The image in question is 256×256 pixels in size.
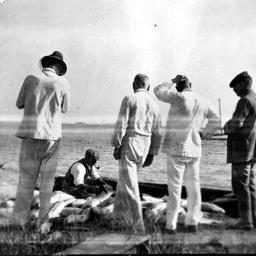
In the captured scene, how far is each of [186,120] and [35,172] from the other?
4.97 feet

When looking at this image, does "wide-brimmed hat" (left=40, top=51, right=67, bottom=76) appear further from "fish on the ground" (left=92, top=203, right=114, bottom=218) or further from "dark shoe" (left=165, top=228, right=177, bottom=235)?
"dark shoe" (left=165, top=228, right=177, bottom=235)

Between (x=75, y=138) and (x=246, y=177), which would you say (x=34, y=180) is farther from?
(x=246, y=177)

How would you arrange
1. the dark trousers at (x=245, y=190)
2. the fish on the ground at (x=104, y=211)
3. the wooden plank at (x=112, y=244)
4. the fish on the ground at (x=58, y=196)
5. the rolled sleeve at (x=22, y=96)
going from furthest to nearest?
the fish on the ground at (x=58, y=196) < the rolled sleeve at (x=22, y=96) < the fish on the ground at (x=104, y=211) < the dark trousers at (x=245, y=190) < the wooden plank at (x=112, y=244)

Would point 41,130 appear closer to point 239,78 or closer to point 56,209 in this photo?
point 56,209

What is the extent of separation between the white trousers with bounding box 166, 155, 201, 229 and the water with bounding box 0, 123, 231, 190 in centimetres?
8

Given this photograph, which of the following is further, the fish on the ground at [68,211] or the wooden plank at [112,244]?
the fish on the ground at [68,211]

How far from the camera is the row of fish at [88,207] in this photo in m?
4.98

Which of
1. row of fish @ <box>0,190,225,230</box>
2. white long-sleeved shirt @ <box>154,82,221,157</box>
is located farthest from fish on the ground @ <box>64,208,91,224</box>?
white long-sleeved shirt @ <box>154,82,221,157</box>

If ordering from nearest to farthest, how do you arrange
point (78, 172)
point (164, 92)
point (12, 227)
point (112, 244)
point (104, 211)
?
point (112, 244) → point (164, 92) → point (104, 211) → point (12, 227) → point (78, 172)

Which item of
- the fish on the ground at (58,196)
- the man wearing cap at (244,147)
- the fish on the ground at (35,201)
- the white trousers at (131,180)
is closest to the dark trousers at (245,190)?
the man wearing cap at (244,147)

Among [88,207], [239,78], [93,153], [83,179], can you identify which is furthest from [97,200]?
[239,78]

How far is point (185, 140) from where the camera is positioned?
4.93 m

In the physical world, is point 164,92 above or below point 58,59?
below

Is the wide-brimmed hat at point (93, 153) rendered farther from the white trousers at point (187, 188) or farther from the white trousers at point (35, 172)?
the white trousers at point (187, 188)
